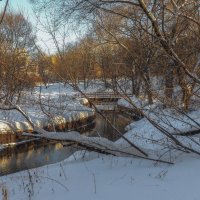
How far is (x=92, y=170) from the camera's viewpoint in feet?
21.2

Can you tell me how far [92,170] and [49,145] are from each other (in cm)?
1117

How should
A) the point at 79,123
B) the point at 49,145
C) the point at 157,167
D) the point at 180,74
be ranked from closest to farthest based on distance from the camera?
1. the point at 157,167
2. the point at 180,74
3. the point at 49,145
4. the point at 79,123

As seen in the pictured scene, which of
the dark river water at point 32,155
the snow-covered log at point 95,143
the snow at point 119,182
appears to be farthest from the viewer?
the dark river water at point 32,155

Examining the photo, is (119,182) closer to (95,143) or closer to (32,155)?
(95,143)

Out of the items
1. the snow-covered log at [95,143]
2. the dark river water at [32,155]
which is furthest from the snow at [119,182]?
the dark river water at [32,155]

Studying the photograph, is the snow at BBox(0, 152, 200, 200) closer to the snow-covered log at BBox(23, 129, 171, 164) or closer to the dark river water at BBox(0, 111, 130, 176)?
the snow-covered log at BBox(23, 129, 171, 164)

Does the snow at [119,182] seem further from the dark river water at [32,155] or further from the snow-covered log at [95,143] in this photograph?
the dark river water at [32,155]

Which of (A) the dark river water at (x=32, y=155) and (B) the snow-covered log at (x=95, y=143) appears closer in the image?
(B) the snow-covered log at (x=95, y=143)

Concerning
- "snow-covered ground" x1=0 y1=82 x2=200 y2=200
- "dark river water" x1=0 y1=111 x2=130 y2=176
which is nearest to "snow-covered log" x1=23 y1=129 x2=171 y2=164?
"snow-covered ground" x1=0 y1=82 x2=200 y2=200

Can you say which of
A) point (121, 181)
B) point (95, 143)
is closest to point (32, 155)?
point (95, 143)

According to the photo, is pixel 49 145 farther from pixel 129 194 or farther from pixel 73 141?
pixel 129 194

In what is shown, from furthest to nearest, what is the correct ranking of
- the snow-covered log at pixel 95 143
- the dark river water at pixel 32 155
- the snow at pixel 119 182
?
1. the dark river water at pixel 32 155
2. the snow-covered log at pixel 95 143
3. the snow at pixel 119 182

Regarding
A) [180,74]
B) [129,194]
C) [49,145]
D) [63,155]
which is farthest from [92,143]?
[49,145]

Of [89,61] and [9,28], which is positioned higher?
[9,28]
